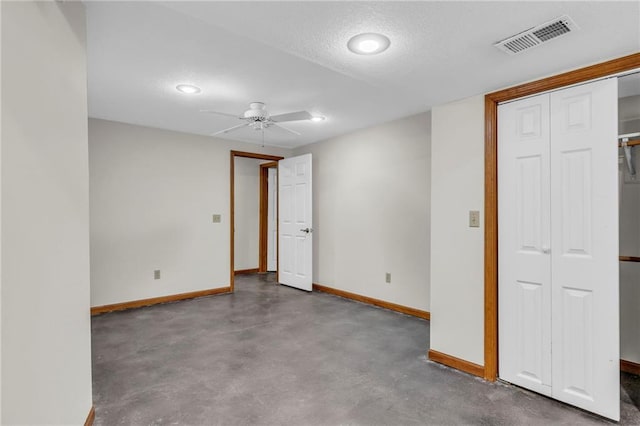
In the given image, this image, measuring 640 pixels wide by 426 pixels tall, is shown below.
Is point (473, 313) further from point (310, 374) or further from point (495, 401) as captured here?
point (310, 374)

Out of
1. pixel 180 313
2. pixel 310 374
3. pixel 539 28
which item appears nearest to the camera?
pixel 539 28

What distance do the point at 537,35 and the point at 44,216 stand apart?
2.49 meters

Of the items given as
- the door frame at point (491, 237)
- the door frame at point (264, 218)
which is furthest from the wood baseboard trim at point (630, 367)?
the door frame at point (264, 218)

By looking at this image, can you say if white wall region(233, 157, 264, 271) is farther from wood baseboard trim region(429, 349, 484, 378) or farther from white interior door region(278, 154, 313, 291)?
wood baseboard trim region(429, 349, 484, 378)

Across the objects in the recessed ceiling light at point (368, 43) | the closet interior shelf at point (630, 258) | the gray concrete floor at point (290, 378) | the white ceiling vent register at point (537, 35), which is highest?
the recessed ceiling light at point (368, 43)

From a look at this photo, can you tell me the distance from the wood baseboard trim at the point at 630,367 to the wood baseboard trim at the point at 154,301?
180 inches

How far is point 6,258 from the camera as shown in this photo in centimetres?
107

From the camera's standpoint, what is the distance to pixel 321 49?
2.04 m

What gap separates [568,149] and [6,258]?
2907 millimetres

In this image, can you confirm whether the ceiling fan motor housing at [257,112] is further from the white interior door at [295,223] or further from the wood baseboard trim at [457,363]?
the wood baseboard trim at [457,363]

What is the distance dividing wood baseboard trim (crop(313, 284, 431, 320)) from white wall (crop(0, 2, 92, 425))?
127 inches

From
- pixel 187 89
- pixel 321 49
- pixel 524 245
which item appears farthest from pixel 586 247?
pixel 187 89

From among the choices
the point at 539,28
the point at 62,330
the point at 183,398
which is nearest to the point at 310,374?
the point at 183,398

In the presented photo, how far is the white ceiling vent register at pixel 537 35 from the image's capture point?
5.55 feet
